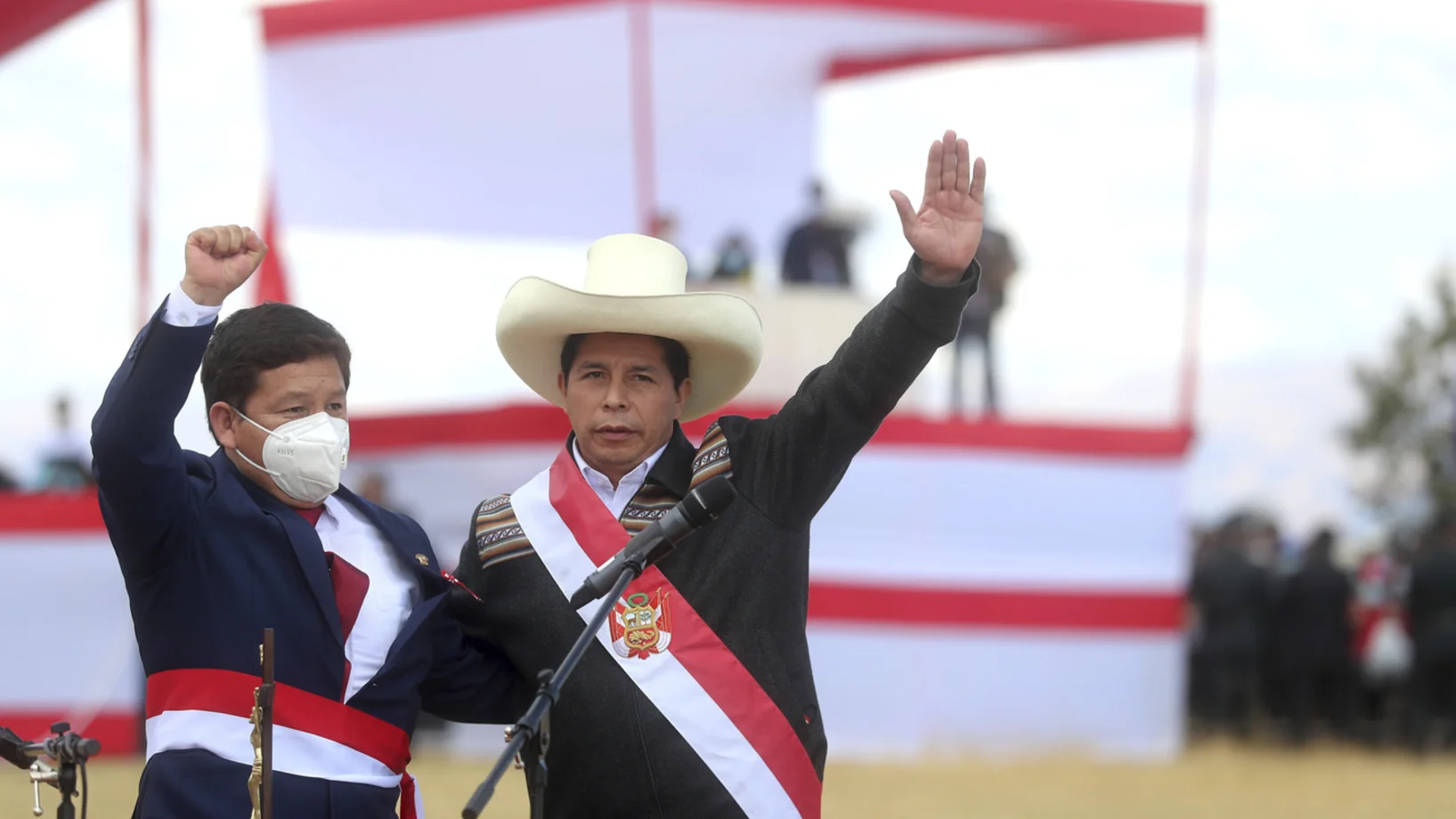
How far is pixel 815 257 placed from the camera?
1173 centimetres

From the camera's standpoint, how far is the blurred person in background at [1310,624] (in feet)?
41.4

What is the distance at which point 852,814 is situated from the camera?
821 centimetres

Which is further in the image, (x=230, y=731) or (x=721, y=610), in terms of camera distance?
(x=721, y=610)

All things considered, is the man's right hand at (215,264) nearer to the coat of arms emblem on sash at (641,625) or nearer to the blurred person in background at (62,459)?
the coat of arms emblem on sash at (641,625)

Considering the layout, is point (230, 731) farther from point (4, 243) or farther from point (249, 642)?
point (4, 243)

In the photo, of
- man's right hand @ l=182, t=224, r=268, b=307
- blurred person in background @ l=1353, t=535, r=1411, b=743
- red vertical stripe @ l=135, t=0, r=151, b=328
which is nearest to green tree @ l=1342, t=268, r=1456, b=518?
blurred person in background @ l=1353, t=535, r=1411, b=743

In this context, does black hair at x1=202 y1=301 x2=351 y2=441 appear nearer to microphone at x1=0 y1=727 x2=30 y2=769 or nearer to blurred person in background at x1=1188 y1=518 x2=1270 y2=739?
microphone at x1=0 y1=727 x2=30 y2=769

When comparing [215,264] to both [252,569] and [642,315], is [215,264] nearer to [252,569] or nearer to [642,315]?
[252,569]

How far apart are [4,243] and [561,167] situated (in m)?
4.79

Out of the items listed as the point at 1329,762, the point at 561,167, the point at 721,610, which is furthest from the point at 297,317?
the point at 561,167

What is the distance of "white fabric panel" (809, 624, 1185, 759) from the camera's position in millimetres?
10945

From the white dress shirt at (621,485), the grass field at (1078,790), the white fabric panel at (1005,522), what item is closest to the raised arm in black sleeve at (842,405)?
the white dress shirt at (621,485)

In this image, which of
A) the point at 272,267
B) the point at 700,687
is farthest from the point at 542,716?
the point at 272,267

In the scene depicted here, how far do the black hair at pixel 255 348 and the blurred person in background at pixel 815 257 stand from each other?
8.61 m
